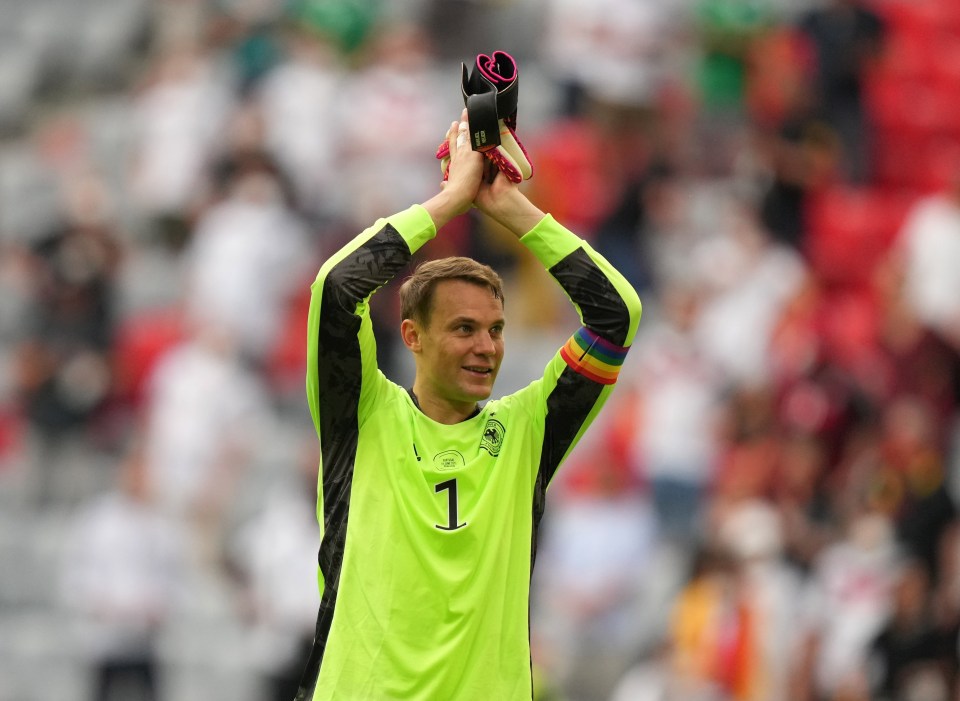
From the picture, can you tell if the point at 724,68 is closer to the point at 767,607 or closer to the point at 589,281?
the point at 767,607

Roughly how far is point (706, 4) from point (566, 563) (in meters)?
4.80

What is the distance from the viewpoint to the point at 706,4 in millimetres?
13586

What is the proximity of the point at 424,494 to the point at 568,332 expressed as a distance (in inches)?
310

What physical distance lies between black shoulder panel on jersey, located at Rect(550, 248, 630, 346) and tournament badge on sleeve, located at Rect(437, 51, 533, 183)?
0.29 m

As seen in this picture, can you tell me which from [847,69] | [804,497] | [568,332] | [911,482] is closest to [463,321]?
[911,482]

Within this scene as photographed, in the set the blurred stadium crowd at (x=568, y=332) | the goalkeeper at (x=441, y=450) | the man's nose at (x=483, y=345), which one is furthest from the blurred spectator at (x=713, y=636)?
the man's nose at (x=483, y=345)

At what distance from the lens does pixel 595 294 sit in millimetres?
5148

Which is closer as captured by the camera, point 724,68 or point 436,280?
point 436,280

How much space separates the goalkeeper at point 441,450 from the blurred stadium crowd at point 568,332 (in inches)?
175

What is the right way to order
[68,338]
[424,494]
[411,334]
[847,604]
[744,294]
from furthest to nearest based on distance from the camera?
[68,338] < [744,294] < [847,604] < [411,334] < [424,494]

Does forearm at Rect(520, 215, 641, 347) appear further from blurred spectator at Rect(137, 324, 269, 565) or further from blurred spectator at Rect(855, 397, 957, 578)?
blurred spectator at Rect(137, 324, 269, 565)

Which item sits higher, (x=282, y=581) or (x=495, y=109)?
(x=495, y=109)

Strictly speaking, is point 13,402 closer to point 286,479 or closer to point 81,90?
point 286,479

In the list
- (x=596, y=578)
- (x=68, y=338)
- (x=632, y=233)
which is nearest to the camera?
(x=596, y=578)
